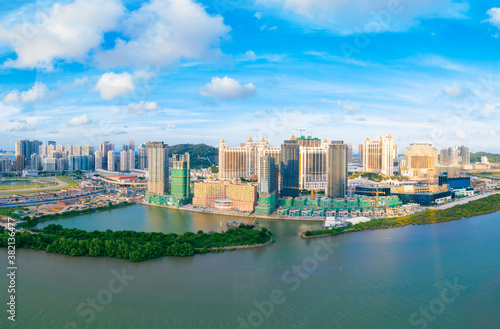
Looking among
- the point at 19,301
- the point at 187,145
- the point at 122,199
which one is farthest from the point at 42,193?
the point at 187,145

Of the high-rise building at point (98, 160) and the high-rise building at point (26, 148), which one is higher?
the high-rise building at point (26, 148)

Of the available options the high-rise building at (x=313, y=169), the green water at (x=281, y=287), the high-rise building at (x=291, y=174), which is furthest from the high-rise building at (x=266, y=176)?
the high-rise building at (x=313, y=169)

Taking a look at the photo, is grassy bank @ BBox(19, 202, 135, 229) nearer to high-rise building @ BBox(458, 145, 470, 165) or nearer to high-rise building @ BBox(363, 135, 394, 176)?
high-rise building @ BBox(363, 135, 394, 176)

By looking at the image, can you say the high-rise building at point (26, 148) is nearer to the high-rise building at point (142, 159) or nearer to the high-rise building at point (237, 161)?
the high-rise building at point (142, 159)


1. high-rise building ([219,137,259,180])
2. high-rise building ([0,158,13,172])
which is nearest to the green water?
high-rise building ([219,137,259,180])

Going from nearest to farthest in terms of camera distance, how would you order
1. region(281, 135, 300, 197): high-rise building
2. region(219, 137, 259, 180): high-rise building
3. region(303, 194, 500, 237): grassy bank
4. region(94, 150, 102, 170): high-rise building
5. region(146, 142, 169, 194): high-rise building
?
region(303, 194, 500, 237): grassy bank, region(281, 135, 300, 197): high-rise building, region(146, 142, 169, 194): high-rise building, region(219, 137, 259, 180): high-rise building, region(94, 150, 102, 170): high-rise building
